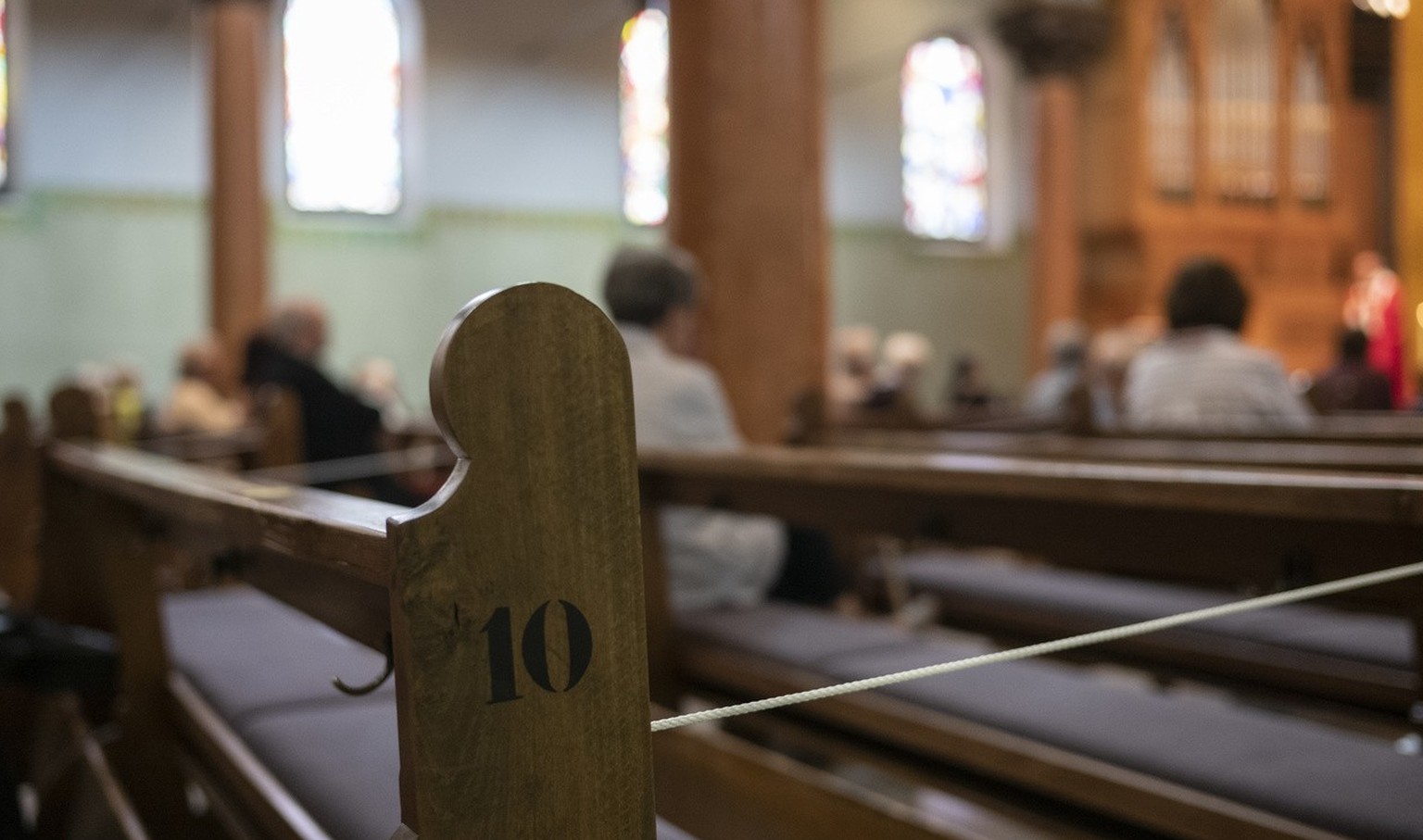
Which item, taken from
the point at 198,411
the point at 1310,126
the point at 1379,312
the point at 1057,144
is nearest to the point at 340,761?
the point at 198,411

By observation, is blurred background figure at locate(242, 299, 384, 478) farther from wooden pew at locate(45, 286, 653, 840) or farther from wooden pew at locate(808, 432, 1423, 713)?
wooden pew at locate(45, 286, 653, 840)

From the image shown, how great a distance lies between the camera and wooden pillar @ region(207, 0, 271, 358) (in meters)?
9.46

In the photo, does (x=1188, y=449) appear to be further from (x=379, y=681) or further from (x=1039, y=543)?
(x=379, y=681)

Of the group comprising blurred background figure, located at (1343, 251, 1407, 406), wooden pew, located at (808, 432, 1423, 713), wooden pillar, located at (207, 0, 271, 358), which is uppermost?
wooden pillar, located at (207, 0, 271, 358)

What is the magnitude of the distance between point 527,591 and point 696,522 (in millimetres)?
2116

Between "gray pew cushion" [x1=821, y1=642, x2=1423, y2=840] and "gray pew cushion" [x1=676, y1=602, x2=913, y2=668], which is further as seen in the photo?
"gray pew cushion" [x1=676, y1=602, x2=913, y2=668]

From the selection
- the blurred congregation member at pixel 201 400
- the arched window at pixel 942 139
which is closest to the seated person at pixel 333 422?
the blurred congregation member at pixel 201 400

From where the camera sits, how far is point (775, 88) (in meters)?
5.01

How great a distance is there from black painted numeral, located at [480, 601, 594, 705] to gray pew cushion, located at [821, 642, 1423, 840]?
998mm

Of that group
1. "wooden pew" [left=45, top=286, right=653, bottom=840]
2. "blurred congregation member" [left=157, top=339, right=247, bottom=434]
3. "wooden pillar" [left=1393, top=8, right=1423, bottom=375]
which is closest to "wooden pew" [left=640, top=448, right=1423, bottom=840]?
"wooden pew" [left=45, top=286, right=653, bottom=840]

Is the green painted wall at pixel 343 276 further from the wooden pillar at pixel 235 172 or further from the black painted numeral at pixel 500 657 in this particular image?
the black painted numeral at pixel 500 657

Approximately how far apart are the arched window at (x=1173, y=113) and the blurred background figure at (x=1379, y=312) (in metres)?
1.81

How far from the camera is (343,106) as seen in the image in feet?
39.8

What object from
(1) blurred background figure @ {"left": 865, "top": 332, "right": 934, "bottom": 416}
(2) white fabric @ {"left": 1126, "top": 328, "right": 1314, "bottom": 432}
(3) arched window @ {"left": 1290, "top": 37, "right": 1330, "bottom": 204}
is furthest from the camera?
(3) arched window @ {"left": 1290, "top": 37, "right": 1330, "bottom": 204}
